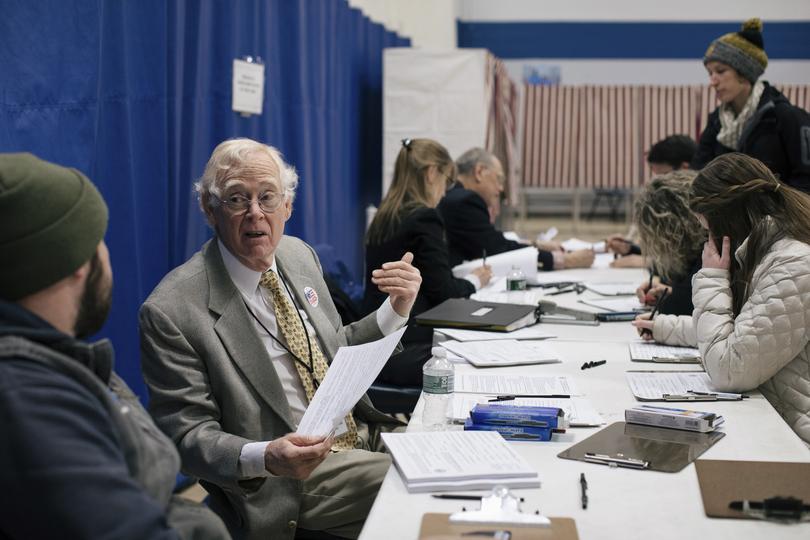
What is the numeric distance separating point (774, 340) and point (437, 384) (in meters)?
0.82

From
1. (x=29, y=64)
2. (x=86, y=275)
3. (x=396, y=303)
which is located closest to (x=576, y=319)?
(x=396, y=303)

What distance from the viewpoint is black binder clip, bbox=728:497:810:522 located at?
1396mm

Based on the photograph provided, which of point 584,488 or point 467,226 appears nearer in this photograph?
point 584,488

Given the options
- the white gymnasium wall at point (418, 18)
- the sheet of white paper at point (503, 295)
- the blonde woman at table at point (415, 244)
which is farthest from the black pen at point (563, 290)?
the white gymnasium wall at point (418, 18)

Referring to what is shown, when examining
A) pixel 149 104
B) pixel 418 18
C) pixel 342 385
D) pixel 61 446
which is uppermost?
pixel 418 18

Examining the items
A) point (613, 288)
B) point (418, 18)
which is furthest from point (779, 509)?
point (418, 18)

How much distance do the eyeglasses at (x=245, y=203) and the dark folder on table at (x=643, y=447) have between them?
91 cm

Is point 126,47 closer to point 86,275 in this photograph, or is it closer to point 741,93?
point 86,275

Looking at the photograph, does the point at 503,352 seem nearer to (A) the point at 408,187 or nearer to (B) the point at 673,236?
(B) the point at 673,236

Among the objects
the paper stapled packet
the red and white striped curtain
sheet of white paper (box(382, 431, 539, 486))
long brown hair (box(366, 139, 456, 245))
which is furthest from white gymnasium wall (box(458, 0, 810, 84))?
sheet of white paper (box(382, 431, 539, 486))

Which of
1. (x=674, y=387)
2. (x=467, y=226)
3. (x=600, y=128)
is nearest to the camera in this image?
(x=674, y=387)

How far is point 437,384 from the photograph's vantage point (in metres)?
2.06

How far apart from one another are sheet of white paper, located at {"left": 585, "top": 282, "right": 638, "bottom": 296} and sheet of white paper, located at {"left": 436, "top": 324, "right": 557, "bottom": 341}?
100cm

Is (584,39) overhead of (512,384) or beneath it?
overhead
